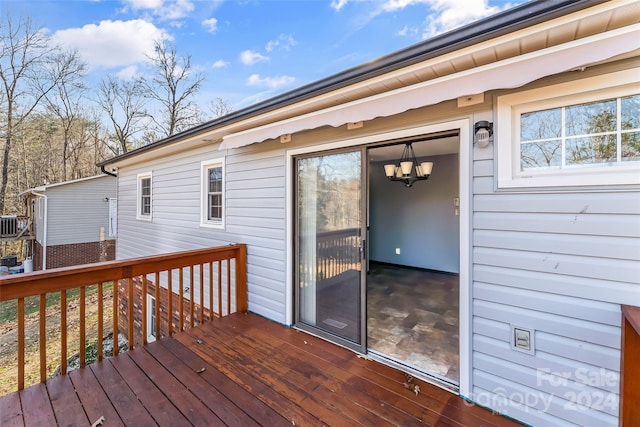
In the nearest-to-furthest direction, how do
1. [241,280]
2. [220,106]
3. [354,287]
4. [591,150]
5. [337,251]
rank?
[591,150] → [354,287] → [337,251] → [241,280] → [220,106]

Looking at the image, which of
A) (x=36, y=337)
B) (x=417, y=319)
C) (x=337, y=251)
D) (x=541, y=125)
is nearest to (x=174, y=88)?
(x=36, y=337)

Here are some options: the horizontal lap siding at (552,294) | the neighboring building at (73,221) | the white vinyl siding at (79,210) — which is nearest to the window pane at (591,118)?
the horizontal lap siding at (552,294)

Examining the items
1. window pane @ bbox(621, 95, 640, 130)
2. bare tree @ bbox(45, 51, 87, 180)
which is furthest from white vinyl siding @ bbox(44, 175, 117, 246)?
window pane @ bbox(621, 95, 640, 130)

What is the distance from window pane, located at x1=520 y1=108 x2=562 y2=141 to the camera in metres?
1.82

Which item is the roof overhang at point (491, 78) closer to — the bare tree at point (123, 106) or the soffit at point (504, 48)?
the soffit at point (504, 48)

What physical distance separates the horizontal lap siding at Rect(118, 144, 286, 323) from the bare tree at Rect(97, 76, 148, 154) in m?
→ 11.1

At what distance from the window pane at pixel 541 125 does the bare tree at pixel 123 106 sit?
17275 mm

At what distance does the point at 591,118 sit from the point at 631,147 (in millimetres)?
271

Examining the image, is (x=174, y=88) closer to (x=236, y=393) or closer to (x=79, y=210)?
(x=79, y=210)

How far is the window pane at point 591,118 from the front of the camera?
65.9 inches

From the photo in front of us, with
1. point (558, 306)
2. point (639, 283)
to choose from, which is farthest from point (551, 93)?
point (558, 306)

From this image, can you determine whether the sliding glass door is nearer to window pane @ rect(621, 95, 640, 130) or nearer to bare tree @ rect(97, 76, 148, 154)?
window pane @ rect(621, 95, 640, 130)

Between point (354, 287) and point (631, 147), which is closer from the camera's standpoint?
point (631, 147)

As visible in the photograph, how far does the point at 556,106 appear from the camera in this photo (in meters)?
1.82
